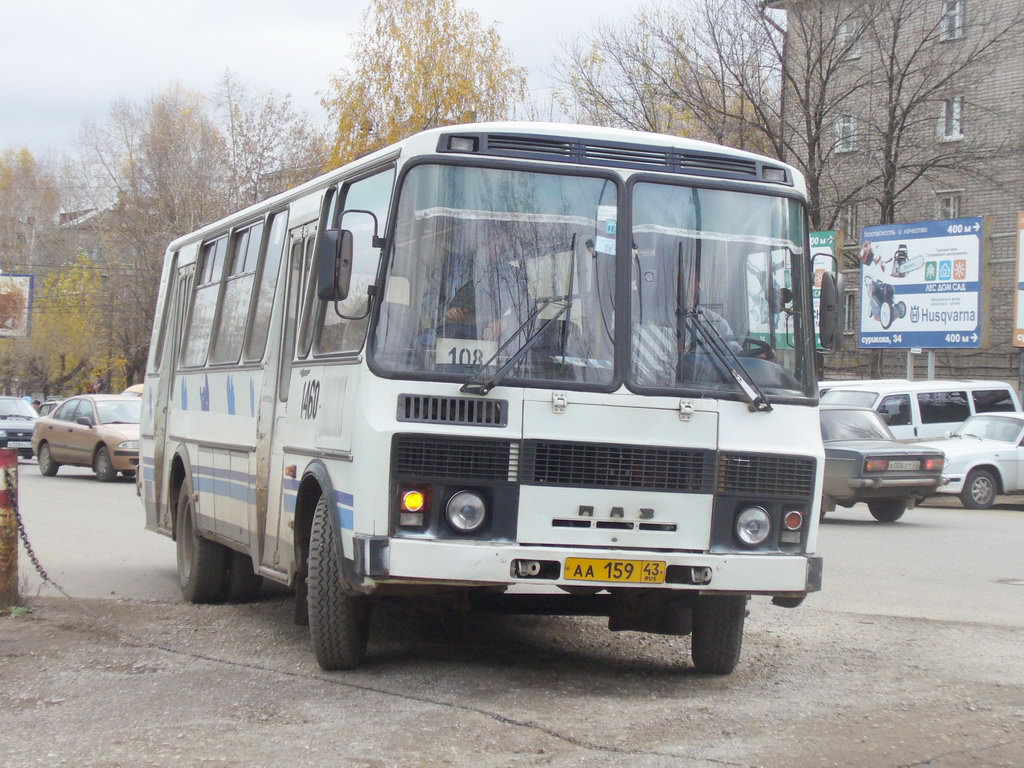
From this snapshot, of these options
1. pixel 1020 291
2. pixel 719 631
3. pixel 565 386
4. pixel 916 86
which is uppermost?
pixel 916 86

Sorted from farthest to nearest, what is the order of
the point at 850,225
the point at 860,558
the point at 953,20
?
1. the point at 850,225
2. the point at 953,20
3. the point at 860,558

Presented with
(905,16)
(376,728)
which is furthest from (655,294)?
(905,16)

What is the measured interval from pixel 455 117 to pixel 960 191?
52.8ft

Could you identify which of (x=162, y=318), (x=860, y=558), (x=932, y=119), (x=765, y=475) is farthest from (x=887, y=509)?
(x=932, y=119)

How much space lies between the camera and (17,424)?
3334cm

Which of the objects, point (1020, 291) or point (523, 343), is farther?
point (1020, 291)

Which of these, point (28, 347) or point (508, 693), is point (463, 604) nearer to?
point (508, 693)

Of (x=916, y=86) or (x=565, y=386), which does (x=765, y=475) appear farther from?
(x=916, y=86)

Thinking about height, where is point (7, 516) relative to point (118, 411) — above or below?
below

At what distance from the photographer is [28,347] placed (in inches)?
2810

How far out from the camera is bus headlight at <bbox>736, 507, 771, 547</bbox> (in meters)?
7.04

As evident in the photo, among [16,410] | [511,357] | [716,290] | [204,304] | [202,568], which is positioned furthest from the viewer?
[16,410]

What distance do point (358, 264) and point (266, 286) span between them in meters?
2.17

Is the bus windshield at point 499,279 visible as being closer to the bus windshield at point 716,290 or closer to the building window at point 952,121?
the bus windshield at point 716,290
